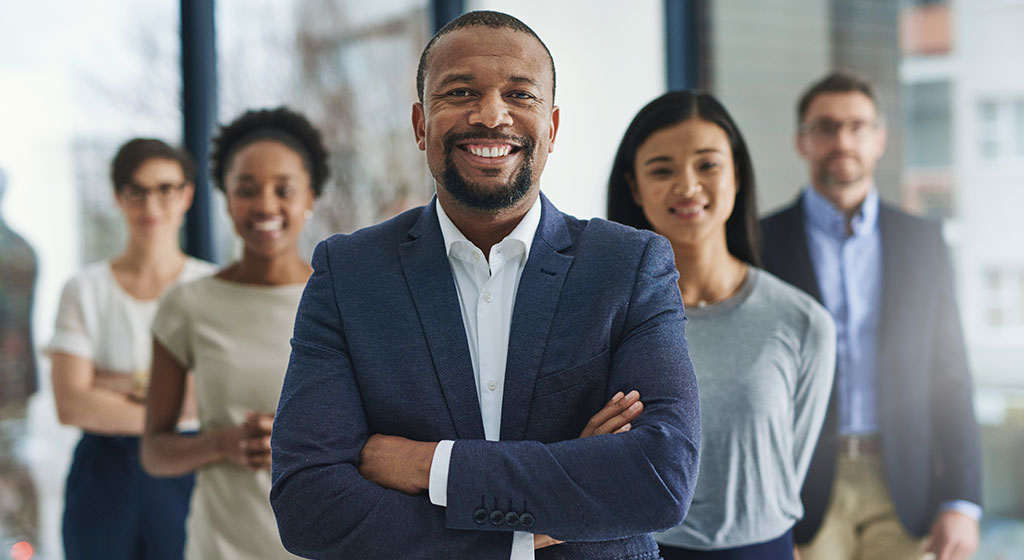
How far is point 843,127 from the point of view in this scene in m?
3.06

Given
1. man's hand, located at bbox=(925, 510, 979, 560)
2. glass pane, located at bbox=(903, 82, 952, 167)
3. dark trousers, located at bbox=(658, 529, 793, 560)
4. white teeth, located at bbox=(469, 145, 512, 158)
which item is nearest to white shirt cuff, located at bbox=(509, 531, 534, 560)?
white teeth, located at bbox=(469, 145, 512, 158)

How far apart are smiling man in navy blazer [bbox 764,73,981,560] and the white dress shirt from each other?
4.93 ft

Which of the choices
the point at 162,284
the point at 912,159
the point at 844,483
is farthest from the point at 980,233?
the point at 162,284

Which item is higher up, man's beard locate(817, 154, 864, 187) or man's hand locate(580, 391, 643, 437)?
man's beard locate(817, 154, 864, 187)

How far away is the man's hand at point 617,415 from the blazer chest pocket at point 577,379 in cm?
5

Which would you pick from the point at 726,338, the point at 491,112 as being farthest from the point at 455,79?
the point at 726,338

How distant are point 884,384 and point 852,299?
277 millimetres

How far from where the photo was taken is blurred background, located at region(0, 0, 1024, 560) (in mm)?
3812

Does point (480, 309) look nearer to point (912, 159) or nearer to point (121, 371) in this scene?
point (121, 371)

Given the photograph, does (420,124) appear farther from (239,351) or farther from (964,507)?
(964,507)

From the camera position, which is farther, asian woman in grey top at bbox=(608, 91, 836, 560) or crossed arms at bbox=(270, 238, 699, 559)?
asian woman in grey top at bbox=(608, 91, 836, 560)

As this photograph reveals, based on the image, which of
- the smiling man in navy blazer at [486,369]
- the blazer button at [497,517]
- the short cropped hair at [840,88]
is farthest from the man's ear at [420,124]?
the short cropped hair at [840,88]

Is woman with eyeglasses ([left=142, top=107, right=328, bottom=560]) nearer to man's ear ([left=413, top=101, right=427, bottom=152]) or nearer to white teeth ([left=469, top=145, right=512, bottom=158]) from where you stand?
man's ear ([left=413, top=101, right=427, bottom=152])

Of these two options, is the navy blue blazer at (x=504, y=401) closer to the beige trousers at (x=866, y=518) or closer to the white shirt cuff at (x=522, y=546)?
the white shirt cuff at (x=522, y=546)
